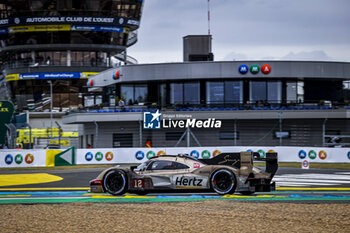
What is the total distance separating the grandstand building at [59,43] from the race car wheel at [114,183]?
65939 mm

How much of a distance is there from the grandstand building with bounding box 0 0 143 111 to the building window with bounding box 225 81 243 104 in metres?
38.9

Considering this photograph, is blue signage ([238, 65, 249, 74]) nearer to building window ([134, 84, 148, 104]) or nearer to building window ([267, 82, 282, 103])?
building window ([267, 82, 282, 103])

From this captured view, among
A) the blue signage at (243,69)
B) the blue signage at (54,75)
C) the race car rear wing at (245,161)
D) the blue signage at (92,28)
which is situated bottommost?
the race car rear wing at (245,161)

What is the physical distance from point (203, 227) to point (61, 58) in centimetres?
7665

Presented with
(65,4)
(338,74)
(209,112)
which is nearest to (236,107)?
(209,112)

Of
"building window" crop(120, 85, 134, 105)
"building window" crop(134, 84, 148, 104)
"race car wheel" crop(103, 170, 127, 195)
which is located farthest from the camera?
"building window" crop(120, 85, 134, 105)

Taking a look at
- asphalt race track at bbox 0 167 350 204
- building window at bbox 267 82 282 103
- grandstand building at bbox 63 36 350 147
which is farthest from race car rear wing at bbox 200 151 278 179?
building window at bbox 267 82 282 103

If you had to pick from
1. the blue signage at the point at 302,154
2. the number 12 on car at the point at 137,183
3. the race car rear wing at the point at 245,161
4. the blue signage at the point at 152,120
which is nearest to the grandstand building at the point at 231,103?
the blue signage at the point at 152,120

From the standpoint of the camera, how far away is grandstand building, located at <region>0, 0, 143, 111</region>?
261 feet

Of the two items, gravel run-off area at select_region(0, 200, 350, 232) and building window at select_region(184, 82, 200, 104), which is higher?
building window at select_region(184, 82, 200, 104)

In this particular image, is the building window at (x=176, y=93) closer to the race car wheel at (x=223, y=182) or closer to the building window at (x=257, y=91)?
the building window at (x=257, y=91)

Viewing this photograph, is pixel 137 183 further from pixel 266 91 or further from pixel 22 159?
pixel 266 91

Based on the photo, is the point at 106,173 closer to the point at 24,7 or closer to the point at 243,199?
the point at 243,199

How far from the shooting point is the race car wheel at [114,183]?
15930 mm
